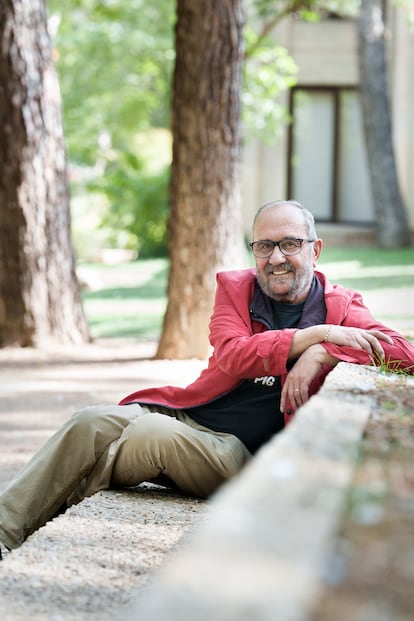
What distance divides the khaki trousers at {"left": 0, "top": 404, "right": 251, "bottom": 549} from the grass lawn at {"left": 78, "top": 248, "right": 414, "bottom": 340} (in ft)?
16.6

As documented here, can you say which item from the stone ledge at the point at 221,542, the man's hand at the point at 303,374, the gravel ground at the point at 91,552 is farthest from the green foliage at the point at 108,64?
the stone ledge at the point at 221,542

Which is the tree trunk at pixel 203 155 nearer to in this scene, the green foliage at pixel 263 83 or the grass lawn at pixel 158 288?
the grass lawn at pixel 158 288

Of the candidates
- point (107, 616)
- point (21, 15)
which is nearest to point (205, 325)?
point (21, 15)

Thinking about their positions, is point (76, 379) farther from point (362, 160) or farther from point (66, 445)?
point (362, 160)

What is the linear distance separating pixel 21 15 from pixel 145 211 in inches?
573

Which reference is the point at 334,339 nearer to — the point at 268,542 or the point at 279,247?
the point at 279,247

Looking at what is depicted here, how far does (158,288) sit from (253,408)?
43.5 feet

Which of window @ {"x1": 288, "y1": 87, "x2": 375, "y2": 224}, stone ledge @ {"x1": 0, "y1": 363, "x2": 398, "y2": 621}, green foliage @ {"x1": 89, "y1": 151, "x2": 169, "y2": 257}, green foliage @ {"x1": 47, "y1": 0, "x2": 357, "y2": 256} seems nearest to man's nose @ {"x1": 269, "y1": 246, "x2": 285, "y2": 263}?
stone ledge @ {"x1": 0, "y1": 363, "x2": 398, "y2": 621}

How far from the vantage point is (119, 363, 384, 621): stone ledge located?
170 centimetres

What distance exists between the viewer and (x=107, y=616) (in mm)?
3229

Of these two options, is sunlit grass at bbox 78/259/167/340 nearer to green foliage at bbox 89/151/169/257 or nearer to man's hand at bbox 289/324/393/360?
green foliage at bbox 89/151/169/257

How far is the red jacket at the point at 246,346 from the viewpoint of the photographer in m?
4.26

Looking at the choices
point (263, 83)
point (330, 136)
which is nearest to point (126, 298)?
point (263, 83)

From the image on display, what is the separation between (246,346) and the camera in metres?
4.27
